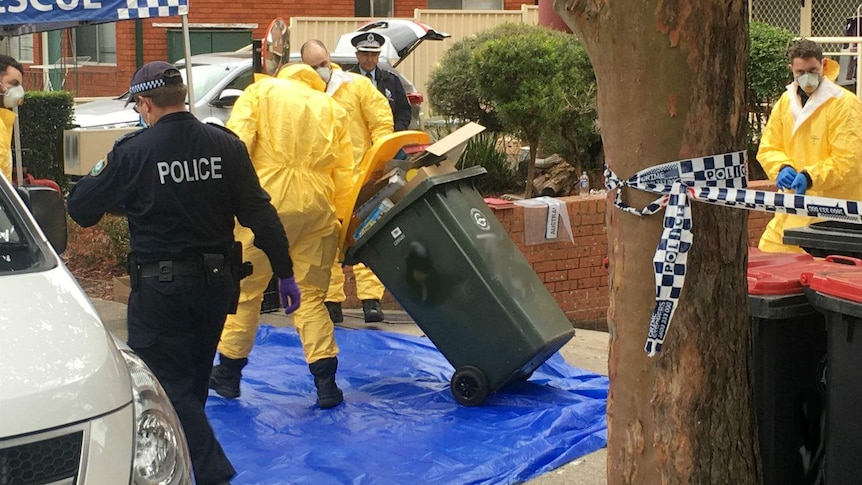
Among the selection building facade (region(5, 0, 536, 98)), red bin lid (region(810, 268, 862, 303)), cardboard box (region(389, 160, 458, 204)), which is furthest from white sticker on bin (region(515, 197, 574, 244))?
building facade (region(5, 0, 536, 98))

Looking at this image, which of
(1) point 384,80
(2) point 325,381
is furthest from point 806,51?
(1) point 384,80

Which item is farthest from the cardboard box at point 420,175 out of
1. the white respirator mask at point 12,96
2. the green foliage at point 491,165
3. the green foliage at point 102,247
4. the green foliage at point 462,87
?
the green foliage at point 462,87

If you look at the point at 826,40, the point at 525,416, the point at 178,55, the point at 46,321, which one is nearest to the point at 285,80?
the point at 525,416

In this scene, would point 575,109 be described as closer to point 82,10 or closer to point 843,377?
point 82,10

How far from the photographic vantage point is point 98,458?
2750 millimetres

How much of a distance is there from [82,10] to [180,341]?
4.11m

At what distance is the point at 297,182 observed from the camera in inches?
229

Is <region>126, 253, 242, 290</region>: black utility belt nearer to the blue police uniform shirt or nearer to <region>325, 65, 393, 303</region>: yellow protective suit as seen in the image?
the blue police uniform shirt

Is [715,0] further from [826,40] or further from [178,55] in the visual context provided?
[178,55]

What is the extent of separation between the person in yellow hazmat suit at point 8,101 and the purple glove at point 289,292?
2.51 metres

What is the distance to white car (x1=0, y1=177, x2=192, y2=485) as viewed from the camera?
2.66 meters

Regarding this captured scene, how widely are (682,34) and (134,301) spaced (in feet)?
7.87

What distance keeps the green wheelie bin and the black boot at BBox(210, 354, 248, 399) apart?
0.92 m

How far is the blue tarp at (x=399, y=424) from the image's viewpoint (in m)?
5.07
